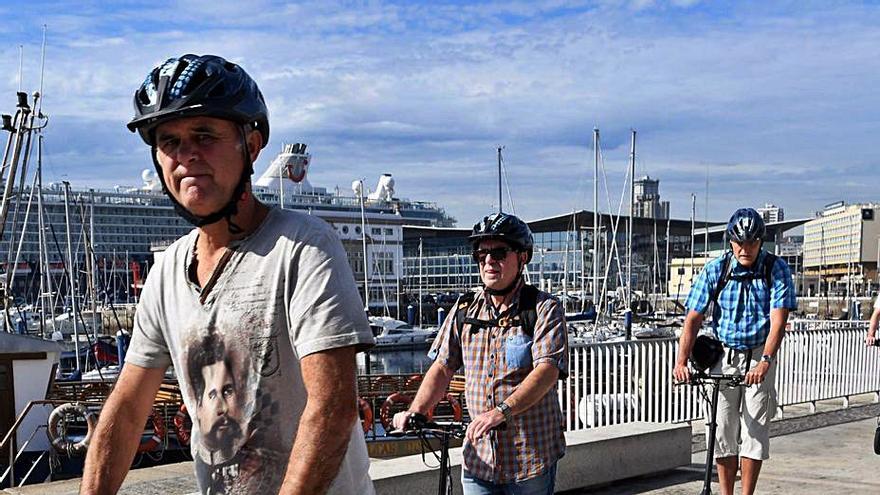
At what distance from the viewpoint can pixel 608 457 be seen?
290 inches

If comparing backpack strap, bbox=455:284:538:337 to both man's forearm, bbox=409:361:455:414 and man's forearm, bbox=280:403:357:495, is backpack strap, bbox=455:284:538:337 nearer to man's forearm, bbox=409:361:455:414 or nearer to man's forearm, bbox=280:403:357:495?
man's forearm, bbox=409:361:455:414

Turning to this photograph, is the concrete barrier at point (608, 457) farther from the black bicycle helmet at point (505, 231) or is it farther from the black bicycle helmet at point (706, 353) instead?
the black bicycle helmet at point (505, 231)

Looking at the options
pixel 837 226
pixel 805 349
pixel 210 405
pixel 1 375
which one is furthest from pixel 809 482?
pixel 837 226

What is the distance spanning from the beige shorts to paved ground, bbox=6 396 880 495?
1.00 m

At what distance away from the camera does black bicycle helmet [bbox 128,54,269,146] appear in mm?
2072

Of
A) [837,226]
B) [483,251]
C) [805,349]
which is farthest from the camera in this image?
[837,226]

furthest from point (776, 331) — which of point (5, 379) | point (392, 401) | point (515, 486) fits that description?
point (5, 379)

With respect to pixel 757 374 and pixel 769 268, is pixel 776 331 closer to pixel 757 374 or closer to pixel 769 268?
pixel 757 374

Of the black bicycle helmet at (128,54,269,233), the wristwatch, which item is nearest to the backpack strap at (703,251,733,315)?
the wristwatch

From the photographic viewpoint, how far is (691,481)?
7.73 meters

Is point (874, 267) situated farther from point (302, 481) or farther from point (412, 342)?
point (302, 481)

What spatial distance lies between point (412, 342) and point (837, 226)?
9808 cm

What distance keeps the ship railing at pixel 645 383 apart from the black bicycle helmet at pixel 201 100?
700 centimetres

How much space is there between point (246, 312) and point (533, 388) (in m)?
2.20
